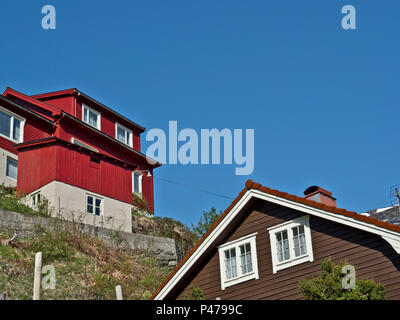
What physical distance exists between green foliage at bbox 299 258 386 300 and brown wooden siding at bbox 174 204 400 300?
48.1 inches

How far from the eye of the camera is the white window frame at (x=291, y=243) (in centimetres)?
1762

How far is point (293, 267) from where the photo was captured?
A: 1781 cm

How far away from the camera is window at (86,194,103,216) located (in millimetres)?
35438

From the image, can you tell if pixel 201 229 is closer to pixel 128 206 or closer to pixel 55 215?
pixel 128 206

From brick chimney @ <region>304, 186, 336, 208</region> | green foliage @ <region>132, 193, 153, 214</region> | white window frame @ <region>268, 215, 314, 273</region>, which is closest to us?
white window frame @ <region>268, 215, 314, 273</region>

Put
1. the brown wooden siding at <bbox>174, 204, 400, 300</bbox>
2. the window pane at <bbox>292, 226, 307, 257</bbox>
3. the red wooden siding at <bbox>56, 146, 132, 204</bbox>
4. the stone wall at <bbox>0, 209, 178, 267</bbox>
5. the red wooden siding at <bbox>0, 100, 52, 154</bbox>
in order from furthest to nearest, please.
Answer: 1. the red wooden siding at <bbox>0, 100, 52, 154</bbox>
2. the red wooden siding at <bbox>56, 146, 132, 204</bbox>
3. the stone wall at <bbox>0, 209, 178, 267</bbox>
4. the window pane at <bbox>292, 226, 307, 257</bbox>
5. the brown wooden siding at <bbox>174, 204, 400, 300</bbox>

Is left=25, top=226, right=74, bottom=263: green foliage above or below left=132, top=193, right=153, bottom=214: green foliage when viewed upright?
below

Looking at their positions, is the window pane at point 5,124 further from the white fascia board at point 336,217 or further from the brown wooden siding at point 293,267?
the white fascia board at point 336,217

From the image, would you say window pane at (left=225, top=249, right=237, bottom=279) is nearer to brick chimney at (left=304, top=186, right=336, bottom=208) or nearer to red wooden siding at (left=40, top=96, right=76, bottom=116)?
brick chimney at (left=304, top=186, right=336, bottom=208)

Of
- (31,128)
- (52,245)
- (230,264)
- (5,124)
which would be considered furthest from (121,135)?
(230,264)

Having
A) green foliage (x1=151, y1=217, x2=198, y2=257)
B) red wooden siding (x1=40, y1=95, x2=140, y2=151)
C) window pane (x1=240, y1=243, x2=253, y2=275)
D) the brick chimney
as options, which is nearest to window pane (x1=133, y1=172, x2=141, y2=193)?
red wooden siding (x1=40, y1=95, x2=140, y2=151)

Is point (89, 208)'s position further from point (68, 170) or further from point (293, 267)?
point (293, 267)

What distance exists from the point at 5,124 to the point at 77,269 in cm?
1468
